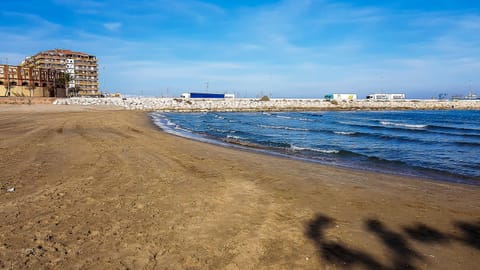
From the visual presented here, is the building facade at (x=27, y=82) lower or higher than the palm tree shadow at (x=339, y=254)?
higher

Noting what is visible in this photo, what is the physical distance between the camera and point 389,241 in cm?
489

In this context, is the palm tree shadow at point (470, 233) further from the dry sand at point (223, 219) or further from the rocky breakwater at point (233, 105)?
the rocky breakwater at point (233, 105)

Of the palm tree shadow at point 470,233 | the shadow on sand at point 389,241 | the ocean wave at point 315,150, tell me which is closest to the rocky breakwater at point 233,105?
the ocean wave at point 315,150

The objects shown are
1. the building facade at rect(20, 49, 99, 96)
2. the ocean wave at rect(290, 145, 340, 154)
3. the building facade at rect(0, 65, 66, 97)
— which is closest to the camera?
the ocean wave at rect(290, 145, 340, 154)

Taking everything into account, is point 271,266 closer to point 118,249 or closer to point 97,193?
point 118,249

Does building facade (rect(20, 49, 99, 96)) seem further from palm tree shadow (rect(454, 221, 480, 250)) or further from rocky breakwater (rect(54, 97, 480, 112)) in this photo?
palm tree shadow (rect(454, 221, 480, 250))

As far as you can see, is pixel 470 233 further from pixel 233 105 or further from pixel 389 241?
pixel 233 105

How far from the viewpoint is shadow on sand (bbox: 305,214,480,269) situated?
422 cm

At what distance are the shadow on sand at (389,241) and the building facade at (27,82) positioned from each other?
3202 inches

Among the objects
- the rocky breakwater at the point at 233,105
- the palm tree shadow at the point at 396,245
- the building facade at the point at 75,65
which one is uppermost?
the building facade at the point at 75,65

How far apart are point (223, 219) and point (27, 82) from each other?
271 ft

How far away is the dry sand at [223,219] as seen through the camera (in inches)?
165

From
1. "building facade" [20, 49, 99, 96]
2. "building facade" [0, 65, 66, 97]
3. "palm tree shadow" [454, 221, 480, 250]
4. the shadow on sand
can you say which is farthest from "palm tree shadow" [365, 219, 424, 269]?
"building facade" [20, 49, 99, 96]

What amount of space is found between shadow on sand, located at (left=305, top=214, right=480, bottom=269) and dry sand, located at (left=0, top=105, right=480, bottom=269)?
0.05ft
